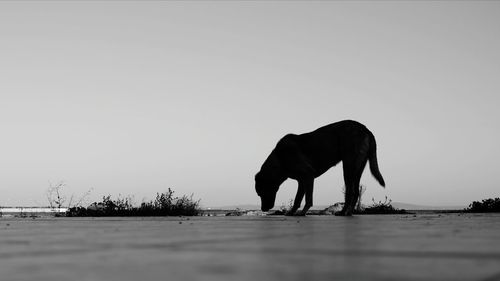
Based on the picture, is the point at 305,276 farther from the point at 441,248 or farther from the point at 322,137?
the point at 322,137

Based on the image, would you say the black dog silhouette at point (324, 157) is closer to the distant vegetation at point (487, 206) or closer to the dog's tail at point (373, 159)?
the dog's tail at point (373, 159)

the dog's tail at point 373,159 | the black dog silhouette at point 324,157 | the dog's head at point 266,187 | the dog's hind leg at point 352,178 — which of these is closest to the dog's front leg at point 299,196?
the black dog silhouette at point 324,157

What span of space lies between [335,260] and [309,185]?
8.50 m

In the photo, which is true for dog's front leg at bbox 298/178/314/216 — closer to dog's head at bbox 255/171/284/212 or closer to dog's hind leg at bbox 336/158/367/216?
dog's hind leg at bbox 336/158/367/216

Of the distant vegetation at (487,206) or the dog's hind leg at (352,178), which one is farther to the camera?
the distant vegetation at (487,206)

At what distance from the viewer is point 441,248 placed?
2.06 m

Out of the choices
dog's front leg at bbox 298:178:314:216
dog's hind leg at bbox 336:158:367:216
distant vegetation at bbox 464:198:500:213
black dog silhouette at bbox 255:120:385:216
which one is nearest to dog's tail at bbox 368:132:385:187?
black dog silhouette at bbox 255:120:385:216

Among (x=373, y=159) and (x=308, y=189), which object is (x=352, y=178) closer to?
(x=373, y=159)

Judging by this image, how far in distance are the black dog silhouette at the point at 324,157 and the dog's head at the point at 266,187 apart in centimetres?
10

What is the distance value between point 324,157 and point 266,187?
1913 mm

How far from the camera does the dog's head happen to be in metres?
11.6

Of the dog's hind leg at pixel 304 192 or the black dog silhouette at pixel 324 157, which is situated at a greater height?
the black dog silhouette at pixel 324 157

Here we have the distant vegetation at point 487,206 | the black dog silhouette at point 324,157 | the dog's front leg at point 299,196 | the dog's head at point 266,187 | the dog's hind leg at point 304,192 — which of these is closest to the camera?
the black dog silhouette at point 324,157

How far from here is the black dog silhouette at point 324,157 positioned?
960 centimetres
